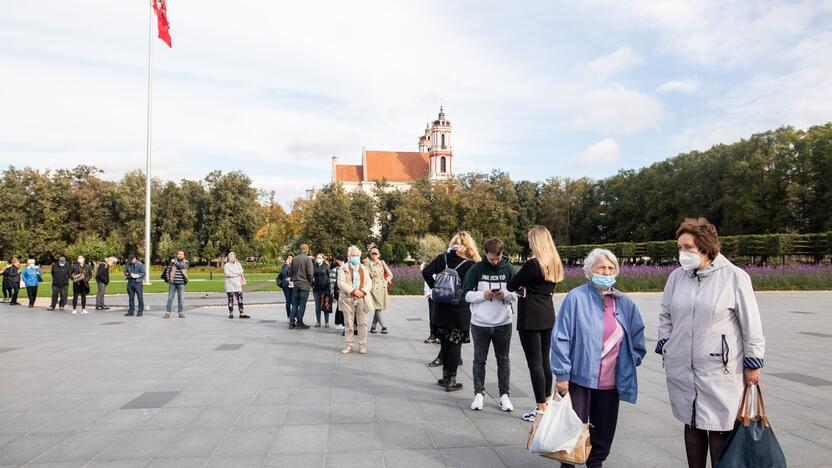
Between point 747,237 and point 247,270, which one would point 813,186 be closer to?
point 747,237

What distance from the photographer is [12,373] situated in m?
8.07

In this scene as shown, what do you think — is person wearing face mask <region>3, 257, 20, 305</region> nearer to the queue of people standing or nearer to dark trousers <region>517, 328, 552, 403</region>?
dark trousers <region>517, 328, 552, 403</region>

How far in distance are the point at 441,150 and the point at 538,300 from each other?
342ft

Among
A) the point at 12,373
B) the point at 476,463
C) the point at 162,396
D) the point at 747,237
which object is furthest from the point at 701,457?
the point at 747,237

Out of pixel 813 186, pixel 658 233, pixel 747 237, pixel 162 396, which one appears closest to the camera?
pixel 162 396

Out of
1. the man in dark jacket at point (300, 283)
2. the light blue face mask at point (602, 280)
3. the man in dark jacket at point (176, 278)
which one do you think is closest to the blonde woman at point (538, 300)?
the light blue face mask at point (602, 280)

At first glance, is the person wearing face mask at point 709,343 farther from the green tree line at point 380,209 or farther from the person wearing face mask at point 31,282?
the green tree line at point 380,209

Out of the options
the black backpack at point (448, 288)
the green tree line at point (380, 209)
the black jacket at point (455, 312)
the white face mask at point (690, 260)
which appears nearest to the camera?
the white face mask at point (690, 260)

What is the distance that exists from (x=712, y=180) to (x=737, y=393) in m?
58.6

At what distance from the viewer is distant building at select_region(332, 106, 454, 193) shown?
108 meters

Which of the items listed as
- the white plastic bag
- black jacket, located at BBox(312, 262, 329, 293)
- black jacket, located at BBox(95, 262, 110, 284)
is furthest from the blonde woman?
black jacket, located at BBox(95, 262, 110, 284)

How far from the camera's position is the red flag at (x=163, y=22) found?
27.9 m

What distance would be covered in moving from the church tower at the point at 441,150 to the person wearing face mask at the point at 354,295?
98.5 meters

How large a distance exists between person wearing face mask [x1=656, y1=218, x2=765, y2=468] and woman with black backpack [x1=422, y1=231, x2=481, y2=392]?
3157mm
